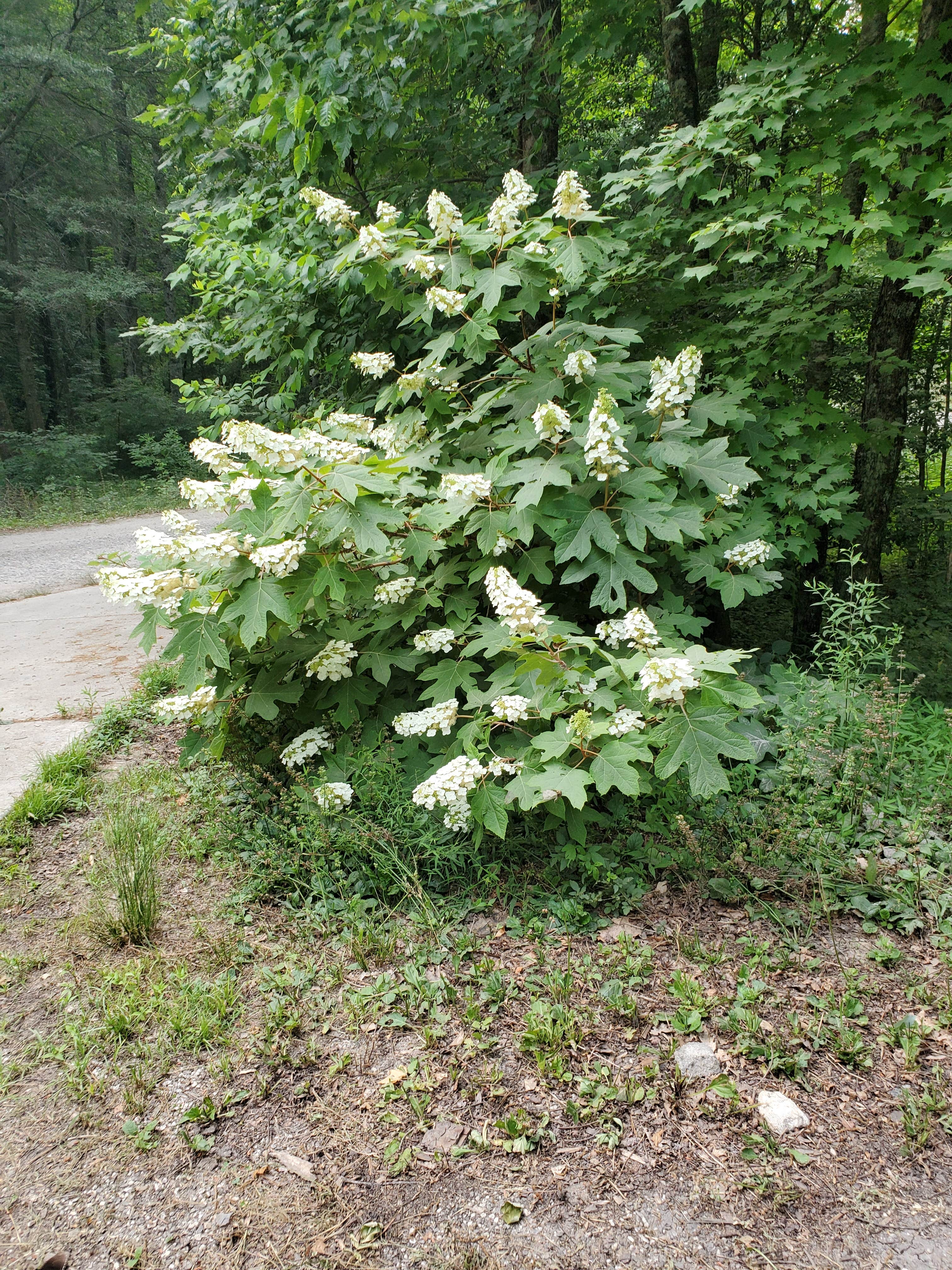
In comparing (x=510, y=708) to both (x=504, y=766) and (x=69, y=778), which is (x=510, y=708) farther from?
(x=69, y=778)

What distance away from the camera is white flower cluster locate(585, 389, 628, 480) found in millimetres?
2516

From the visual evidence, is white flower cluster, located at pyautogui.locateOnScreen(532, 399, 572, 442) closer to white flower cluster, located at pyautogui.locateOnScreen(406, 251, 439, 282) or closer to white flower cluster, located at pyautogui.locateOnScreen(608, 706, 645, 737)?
white flower cluster, located at pyautogui.locateOnScreen(406, 251, 439, 282)

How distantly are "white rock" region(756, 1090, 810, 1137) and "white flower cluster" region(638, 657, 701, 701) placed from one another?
1056 millimetres

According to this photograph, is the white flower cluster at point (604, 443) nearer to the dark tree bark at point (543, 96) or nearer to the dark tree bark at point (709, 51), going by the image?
the dark tree bark at point (543, 96)

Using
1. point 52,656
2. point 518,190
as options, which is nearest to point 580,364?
point 518,190

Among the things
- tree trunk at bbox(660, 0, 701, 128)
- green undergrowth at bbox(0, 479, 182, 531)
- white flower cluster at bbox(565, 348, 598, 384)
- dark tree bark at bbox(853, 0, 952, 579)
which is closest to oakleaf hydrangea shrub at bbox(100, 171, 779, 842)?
white flower cluster at bbox(565, 348, 598, 384)

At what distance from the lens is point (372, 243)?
3096 mm

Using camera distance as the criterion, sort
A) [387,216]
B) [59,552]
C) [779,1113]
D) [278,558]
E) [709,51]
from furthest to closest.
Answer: [59,552], [709,51], [387,216], [278,558], [779,1113]

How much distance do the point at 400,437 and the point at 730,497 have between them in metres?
1.57

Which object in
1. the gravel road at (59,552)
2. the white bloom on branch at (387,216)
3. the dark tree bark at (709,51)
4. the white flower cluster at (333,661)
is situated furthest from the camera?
the gravel road at (59,552)

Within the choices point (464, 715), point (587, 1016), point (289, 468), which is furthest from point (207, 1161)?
point (289, 468)

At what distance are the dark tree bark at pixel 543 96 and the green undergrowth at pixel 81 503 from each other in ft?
37.0

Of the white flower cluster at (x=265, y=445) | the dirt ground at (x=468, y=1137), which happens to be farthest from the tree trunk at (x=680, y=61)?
the dirt ground at (x=468, y=1137)

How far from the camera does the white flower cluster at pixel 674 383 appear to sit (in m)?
2.73
